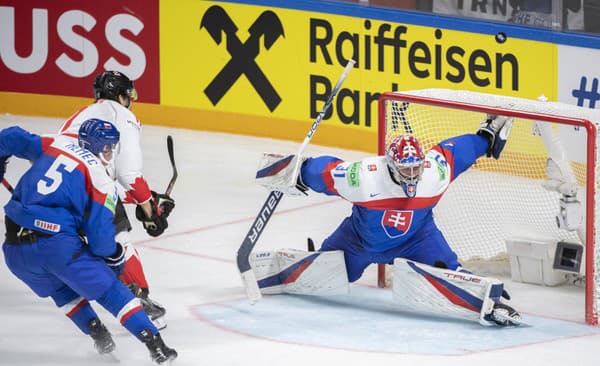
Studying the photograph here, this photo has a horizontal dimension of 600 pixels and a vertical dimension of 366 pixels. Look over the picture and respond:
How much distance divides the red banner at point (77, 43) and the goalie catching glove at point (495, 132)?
14.8 ft

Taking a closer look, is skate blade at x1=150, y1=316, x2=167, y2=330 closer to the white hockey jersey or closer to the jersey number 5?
the white hockey jersey

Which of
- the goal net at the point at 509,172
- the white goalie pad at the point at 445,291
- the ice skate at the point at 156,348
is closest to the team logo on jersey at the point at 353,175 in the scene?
the white goalie pad at the point at 445,291

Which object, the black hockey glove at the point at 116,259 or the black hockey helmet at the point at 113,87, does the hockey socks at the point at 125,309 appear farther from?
the black hockey helmet at the point at 113,87

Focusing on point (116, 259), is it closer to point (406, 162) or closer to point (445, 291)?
point (406, 162)

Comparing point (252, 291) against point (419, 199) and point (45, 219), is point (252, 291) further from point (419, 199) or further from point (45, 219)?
point (45, 219)

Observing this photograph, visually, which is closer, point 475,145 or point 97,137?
point 97,137

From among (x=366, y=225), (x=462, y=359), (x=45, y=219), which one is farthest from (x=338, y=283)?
(x=45, y=219)

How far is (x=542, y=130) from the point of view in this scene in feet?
22.2

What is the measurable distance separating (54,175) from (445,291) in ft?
6.32

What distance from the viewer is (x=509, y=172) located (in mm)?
8273

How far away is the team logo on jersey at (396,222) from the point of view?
6438mm

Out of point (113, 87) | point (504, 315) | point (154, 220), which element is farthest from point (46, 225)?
point (504, 315)

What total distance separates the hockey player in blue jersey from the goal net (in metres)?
1.92

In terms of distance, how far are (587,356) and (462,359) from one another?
533 mm
